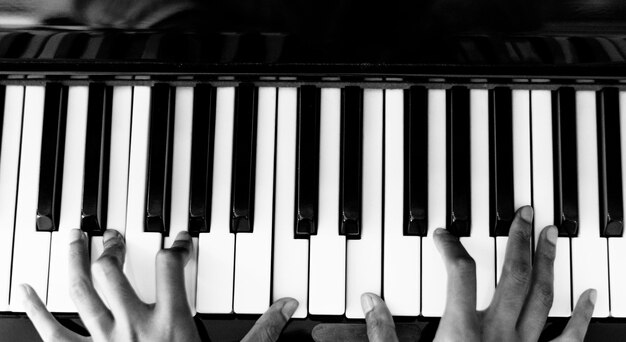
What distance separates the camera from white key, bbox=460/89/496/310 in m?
1.01

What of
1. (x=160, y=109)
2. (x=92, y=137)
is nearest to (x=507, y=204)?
(x=160, y=109)

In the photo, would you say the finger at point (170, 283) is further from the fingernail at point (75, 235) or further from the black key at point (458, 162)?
the black key at point (458, 162)

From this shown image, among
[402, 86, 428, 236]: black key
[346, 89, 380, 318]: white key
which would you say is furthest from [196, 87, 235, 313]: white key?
[402, 86, 428, 236]: black key

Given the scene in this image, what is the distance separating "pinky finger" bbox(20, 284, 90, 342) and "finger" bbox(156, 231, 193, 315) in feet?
0.60

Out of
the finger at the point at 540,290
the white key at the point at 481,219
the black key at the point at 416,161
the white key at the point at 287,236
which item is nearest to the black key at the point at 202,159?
the white key at the point at 287,236

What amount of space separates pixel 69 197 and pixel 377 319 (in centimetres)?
60

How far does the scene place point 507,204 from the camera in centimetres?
100

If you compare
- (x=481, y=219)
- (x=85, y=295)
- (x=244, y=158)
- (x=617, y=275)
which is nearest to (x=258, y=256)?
(x=244, y=158)

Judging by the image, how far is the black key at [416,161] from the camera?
100cm

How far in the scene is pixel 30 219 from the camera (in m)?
1.01

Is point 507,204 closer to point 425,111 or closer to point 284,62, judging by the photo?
point 425,111

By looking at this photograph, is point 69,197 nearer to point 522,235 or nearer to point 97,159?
point 97,159

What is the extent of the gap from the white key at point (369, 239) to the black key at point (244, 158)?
7.7 inches

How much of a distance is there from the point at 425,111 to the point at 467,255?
27 centimetres
